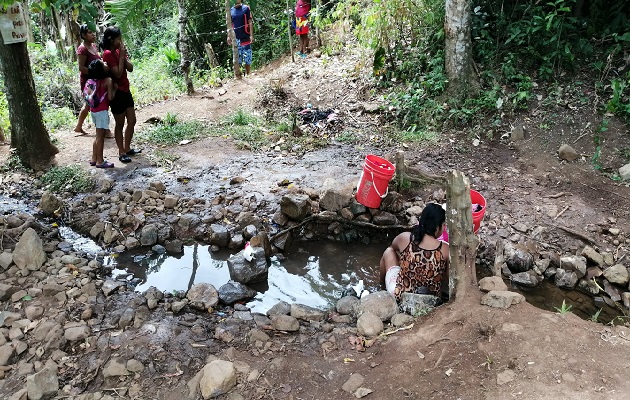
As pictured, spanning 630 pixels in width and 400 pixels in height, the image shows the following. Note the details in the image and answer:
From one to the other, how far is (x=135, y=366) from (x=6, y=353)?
2.66 feet

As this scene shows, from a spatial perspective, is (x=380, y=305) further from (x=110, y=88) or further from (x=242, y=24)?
(x=242, y=24)

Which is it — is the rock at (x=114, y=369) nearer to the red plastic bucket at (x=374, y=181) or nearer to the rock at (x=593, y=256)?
the red plastic bucket at (x=374, y=181)

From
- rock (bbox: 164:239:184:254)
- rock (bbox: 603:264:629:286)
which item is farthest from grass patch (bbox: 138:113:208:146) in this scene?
rock (bbox: 603:264:629:286)

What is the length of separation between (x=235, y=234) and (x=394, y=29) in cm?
464

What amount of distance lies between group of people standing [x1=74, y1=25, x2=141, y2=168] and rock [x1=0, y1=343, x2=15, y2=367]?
3072mm

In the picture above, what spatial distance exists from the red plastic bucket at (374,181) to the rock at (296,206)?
0.56 m

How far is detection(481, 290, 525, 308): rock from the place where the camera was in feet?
10.2

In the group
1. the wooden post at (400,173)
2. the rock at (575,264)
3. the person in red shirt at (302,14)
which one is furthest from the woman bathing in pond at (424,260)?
the person in red shirt at (302,14)

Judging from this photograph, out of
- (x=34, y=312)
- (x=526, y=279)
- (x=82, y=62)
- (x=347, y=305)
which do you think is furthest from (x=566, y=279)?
(x=82, y=62)

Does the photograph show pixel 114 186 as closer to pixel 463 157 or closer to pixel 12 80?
pixel 12 80

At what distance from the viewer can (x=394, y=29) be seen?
7.54m

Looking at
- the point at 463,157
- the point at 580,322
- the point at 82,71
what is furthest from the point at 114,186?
the point at 580,322

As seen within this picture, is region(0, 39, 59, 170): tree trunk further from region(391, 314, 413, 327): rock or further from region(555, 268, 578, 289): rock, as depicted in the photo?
region(555, 268, 578, 289): rock

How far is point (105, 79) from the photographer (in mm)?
5379
